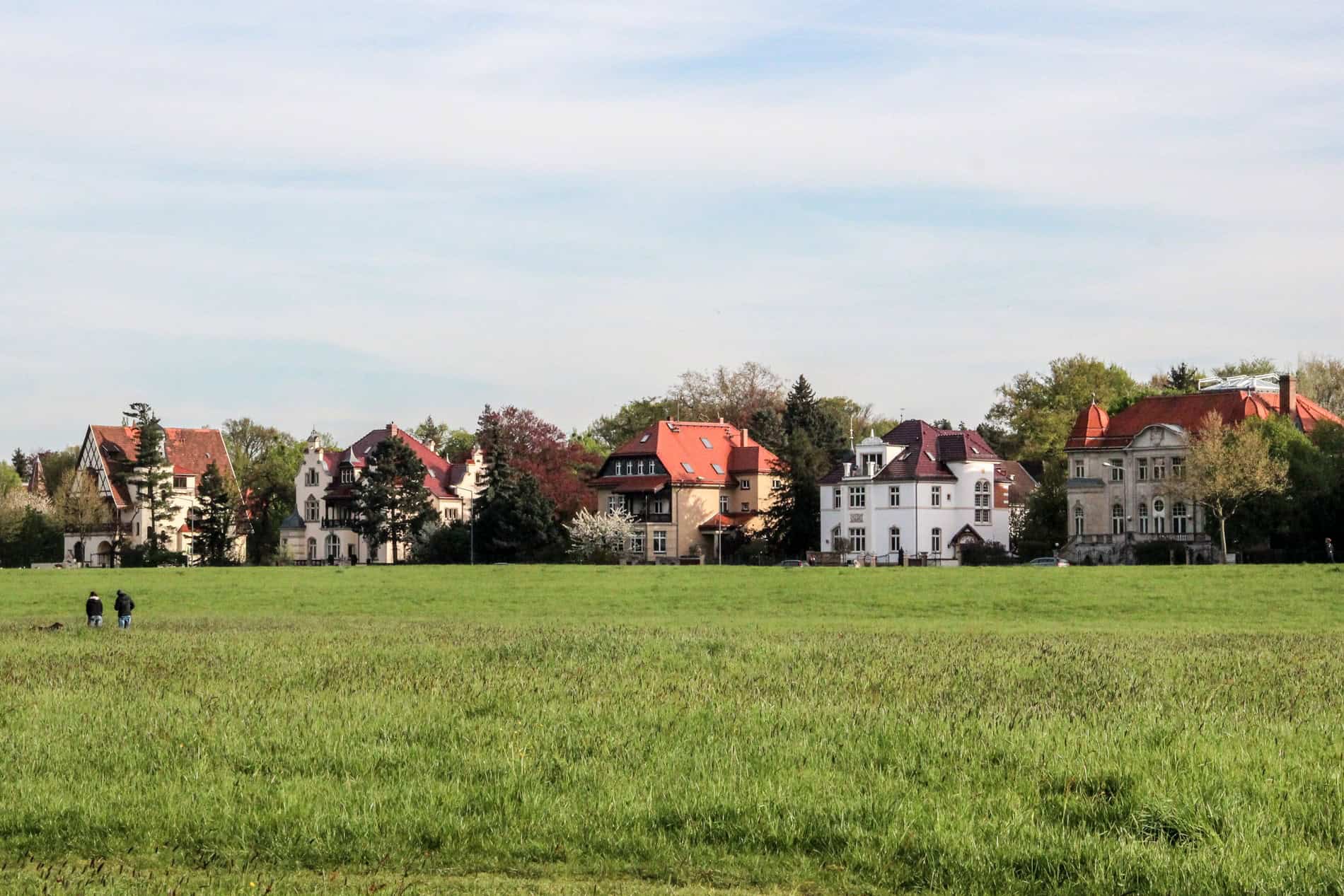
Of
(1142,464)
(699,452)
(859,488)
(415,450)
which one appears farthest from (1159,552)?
(415,450)

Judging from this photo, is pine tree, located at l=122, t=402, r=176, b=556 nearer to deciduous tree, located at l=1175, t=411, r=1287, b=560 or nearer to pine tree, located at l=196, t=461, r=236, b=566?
pine tree, located at l=196, t=461, r=236, b=566

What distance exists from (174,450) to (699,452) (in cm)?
4788

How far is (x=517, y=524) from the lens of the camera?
102 meters

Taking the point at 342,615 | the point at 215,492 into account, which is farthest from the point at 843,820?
the point at 215,492

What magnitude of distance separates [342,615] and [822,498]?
60.3 m

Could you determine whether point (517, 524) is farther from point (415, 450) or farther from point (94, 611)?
point (94, 611)

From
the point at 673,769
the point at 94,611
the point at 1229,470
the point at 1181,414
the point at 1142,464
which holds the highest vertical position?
the point at 1181,414

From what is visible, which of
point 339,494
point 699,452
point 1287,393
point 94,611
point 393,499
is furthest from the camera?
point 339,494

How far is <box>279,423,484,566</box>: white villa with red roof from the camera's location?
5037 inches

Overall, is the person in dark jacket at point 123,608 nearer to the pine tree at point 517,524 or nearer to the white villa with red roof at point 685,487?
the pine tree at point 517,524

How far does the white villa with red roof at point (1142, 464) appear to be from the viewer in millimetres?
96062

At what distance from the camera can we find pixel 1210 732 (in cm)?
1573

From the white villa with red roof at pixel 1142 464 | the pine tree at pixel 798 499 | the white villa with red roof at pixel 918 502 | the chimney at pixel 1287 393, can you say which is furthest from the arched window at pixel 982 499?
the chimney at pixel 1287 393

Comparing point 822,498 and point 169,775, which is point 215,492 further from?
point 169,775
